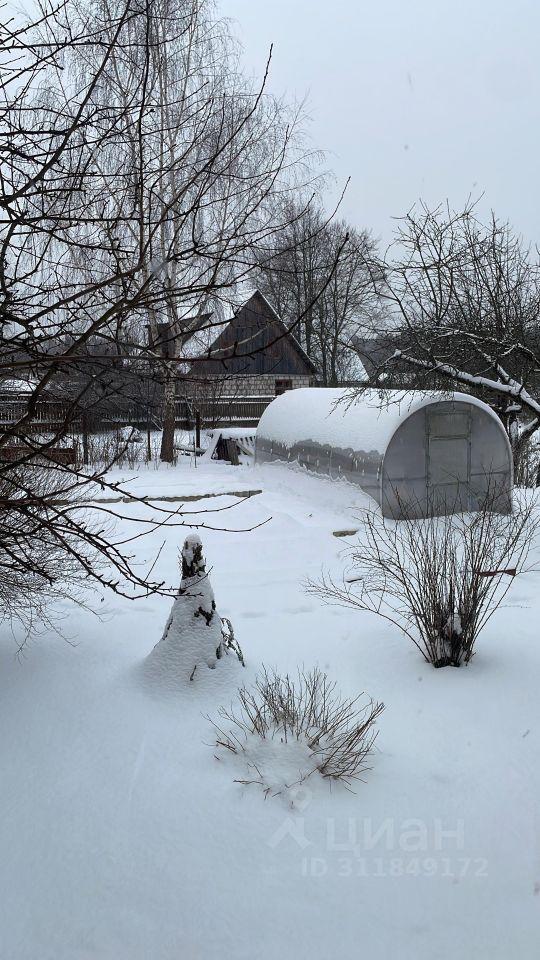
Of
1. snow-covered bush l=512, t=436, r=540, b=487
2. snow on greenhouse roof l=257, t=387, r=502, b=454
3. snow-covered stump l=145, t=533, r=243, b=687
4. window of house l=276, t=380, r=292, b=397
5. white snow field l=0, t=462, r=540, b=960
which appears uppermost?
window of house l=276, t=380, r=292, b=397

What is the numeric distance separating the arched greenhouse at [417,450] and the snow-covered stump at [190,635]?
20.8 ft

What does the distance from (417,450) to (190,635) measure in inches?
298

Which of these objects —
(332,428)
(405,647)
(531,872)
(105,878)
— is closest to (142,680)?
(105,878)

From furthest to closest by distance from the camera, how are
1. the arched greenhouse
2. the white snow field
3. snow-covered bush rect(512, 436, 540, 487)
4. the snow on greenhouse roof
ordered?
snow-covered bush rect(512, 436, 540, 487) < the snow on greenhouse roof < the arched greenhouse < the white snow field

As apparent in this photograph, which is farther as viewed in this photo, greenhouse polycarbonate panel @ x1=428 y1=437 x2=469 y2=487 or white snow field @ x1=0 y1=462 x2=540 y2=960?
greenhouse polycarbonate panel @ x1=428 y1=437 x2=469 y2=487

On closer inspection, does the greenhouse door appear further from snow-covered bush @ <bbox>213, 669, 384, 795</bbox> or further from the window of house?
the window of house

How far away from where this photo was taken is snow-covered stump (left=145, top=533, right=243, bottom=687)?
5973 mm

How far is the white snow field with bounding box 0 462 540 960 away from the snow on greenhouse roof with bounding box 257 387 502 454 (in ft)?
19.3

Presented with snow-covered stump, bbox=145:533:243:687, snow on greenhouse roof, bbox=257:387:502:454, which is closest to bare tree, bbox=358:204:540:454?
snow on greenhouse roof, bbox=257:387:502:454

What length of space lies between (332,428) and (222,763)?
32.1ft

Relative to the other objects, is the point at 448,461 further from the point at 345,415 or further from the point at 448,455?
the point at 345,415

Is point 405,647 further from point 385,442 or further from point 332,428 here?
point 332,428

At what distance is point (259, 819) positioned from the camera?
4539 mm

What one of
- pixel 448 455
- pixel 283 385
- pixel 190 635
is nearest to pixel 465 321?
pixel 448 455
